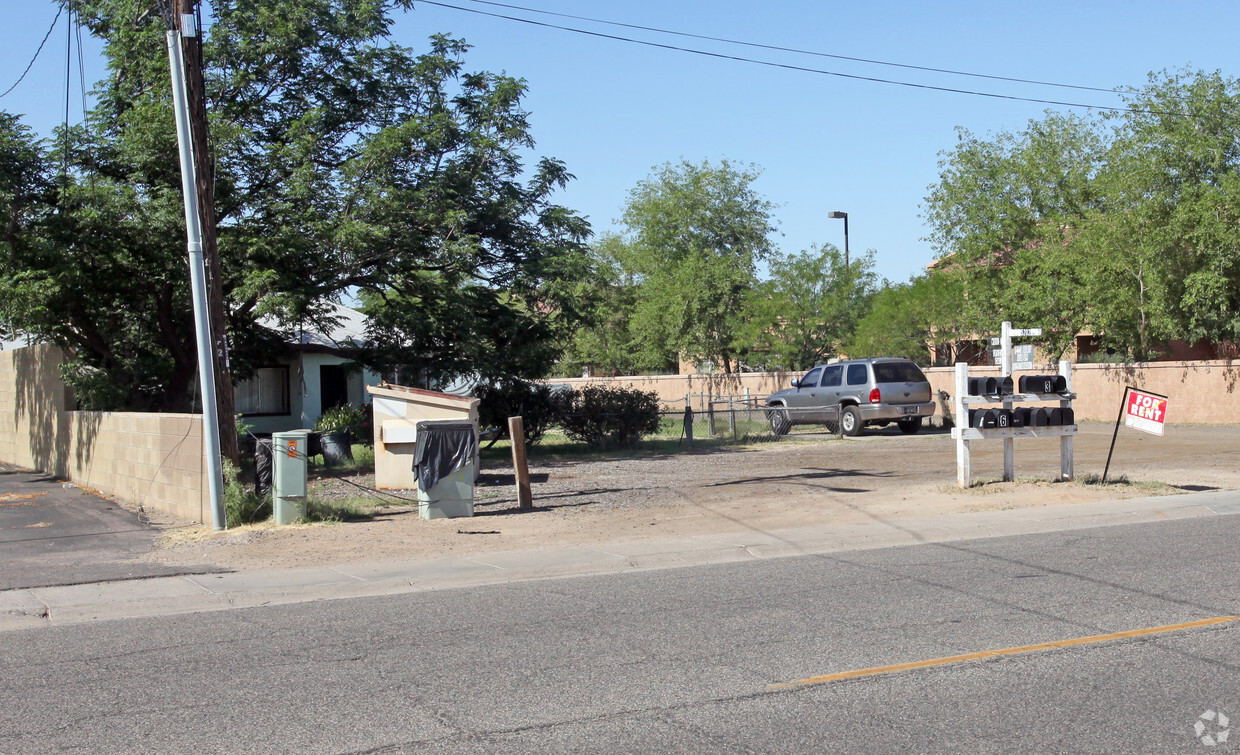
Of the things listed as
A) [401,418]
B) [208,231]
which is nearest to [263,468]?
[401,418]

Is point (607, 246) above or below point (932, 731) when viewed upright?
above

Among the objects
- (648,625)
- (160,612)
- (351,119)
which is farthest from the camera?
(351,119)

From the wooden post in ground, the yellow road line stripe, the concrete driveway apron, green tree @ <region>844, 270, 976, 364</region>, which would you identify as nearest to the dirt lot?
the wooden post in ground

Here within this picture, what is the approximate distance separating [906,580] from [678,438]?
17.0 m

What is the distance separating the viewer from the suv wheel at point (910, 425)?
2555 cm

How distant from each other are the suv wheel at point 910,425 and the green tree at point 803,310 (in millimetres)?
17781

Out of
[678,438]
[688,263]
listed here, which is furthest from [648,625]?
[688,263]

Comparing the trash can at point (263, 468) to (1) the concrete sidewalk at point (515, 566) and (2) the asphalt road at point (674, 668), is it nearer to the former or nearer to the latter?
(1) the concrete sidewalk at point (515, 566)

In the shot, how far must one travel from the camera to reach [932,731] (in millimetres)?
5129

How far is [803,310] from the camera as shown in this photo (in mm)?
43969

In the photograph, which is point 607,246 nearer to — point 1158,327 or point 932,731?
point 1158,327

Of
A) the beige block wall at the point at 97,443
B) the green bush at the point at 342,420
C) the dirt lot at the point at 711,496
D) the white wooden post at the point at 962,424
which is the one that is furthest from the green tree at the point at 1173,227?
the beige block wall at the point at 97,443

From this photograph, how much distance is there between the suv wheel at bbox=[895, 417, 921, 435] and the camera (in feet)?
83.8

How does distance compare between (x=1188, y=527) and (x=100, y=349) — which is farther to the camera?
(x=100, y=349)
